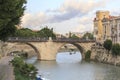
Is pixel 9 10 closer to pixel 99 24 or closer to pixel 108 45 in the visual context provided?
pixel 108 45

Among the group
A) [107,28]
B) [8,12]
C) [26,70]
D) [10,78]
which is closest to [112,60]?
[107,28]

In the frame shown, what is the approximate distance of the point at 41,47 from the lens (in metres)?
81.1

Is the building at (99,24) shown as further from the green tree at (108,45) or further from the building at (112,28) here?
the green tree at (108,45)

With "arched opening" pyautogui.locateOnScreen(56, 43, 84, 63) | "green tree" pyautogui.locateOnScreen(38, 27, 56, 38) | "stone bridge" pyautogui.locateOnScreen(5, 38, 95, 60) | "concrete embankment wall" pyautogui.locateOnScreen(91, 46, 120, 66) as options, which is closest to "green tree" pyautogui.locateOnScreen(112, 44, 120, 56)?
"concrete embankment wall" pyautogui.locateOnScreen(91, 46, 120, 66)

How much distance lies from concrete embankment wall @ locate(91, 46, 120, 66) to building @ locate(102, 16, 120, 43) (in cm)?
326

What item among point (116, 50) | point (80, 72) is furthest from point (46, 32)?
point (80, 72)

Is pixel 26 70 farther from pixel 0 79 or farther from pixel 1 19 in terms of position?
pixel 1 19

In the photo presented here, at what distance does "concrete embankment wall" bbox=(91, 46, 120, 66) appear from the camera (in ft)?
223

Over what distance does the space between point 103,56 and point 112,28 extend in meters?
8.15

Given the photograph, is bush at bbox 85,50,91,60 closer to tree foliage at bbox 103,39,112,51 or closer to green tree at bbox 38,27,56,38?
tree foliage at bbox 103,39,112,51

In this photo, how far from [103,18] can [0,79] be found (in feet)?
213

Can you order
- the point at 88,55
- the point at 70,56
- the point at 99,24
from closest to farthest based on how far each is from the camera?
the point at 88,55
the point at 99,24
the point at 70,56

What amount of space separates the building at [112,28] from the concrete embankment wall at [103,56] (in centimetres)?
326

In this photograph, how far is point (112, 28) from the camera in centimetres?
8169
